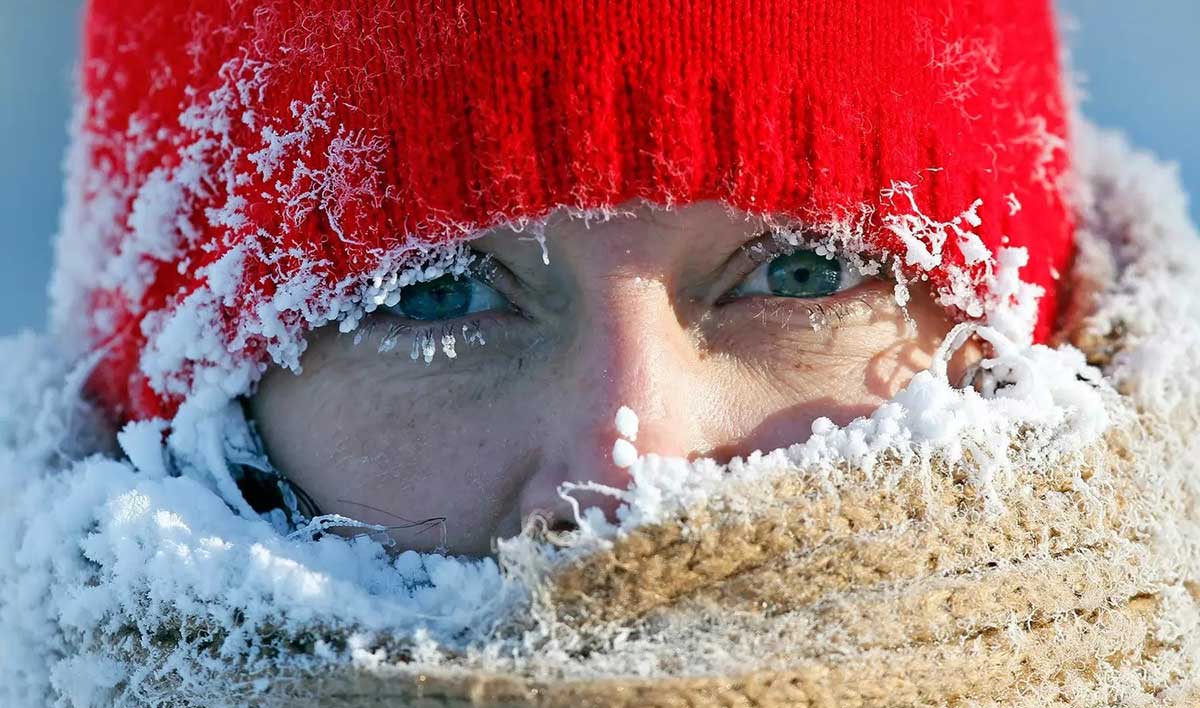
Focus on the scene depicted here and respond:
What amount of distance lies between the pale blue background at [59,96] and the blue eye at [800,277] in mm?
1989

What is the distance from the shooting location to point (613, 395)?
1.11 m

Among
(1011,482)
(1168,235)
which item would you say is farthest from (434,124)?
(1168,235)

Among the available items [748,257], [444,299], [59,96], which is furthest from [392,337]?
[59,96]

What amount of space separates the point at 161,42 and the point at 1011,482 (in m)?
1.01

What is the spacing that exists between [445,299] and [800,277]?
0.35m

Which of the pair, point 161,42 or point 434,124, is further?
point 161,42

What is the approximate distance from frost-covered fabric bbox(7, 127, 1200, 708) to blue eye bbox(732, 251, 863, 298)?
0.40ft

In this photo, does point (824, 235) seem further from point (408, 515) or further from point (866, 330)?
point (408, 515)

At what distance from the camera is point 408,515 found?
1190 mm

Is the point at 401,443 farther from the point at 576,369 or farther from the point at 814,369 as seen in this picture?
the point at 814,369

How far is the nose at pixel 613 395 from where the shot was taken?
1.07 metres

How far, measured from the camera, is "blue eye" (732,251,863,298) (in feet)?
4.00

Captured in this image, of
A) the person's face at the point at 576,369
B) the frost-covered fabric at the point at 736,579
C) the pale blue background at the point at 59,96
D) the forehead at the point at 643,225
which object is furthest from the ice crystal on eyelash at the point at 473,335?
the pale blue background at the point at 59,96

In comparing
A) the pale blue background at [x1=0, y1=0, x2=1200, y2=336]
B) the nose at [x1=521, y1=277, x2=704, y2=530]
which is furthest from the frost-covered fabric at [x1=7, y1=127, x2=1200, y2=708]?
the pale blue background at [x1=0, y1=0, x2=1200, y2=336]
